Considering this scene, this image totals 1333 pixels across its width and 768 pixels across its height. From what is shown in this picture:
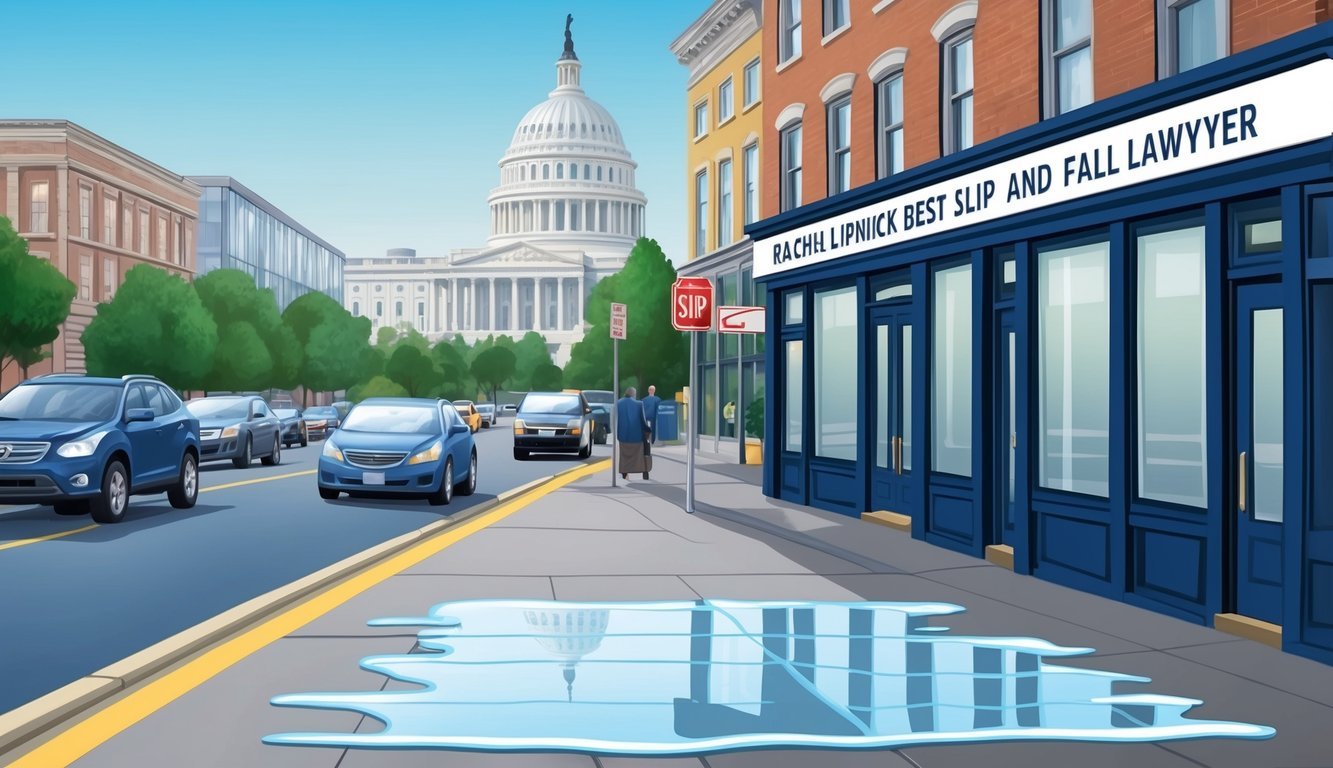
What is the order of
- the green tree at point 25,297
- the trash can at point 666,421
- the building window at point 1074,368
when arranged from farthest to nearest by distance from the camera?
the trash can at point 666,421, the green tree at point 25,297, the building window at point 1074,368

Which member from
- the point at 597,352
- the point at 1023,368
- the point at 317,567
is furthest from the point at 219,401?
the point at 597,352

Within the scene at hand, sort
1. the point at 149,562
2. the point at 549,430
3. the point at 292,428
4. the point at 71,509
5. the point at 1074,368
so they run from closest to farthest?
the point at 1074,368 → the point at 149,562 → the point at 71,509 → the point at 549,430 → the point at 292,428

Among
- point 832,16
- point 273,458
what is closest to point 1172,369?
point 832,16

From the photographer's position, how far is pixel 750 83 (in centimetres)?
3403

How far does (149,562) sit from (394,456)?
6.31 meters

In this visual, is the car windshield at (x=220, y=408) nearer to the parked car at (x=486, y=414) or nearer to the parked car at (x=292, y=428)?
the parked car at (x=292, y=428)

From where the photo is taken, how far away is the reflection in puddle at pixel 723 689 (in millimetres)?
5953

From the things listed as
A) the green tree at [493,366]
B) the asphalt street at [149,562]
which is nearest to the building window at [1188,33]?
the asphalt street at [149,562]

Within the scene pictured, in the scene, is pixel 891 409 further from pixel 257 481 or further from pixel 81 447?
pixel 257 481

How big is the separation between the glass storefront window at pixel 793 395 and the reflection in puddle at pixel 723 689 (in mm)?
10236

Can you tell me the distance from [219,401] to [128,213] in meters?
47.8

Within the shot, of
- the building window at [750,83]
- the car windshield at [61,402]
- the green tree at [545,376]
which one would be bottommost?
the car windshield at [61,402]

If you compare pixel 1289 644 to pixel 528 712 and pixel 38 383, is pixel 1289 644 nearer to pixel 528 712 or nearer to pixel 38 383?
pixel 528 712

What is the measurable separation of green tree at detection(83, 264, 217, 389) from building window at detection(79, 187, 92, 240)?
11.3 metres
